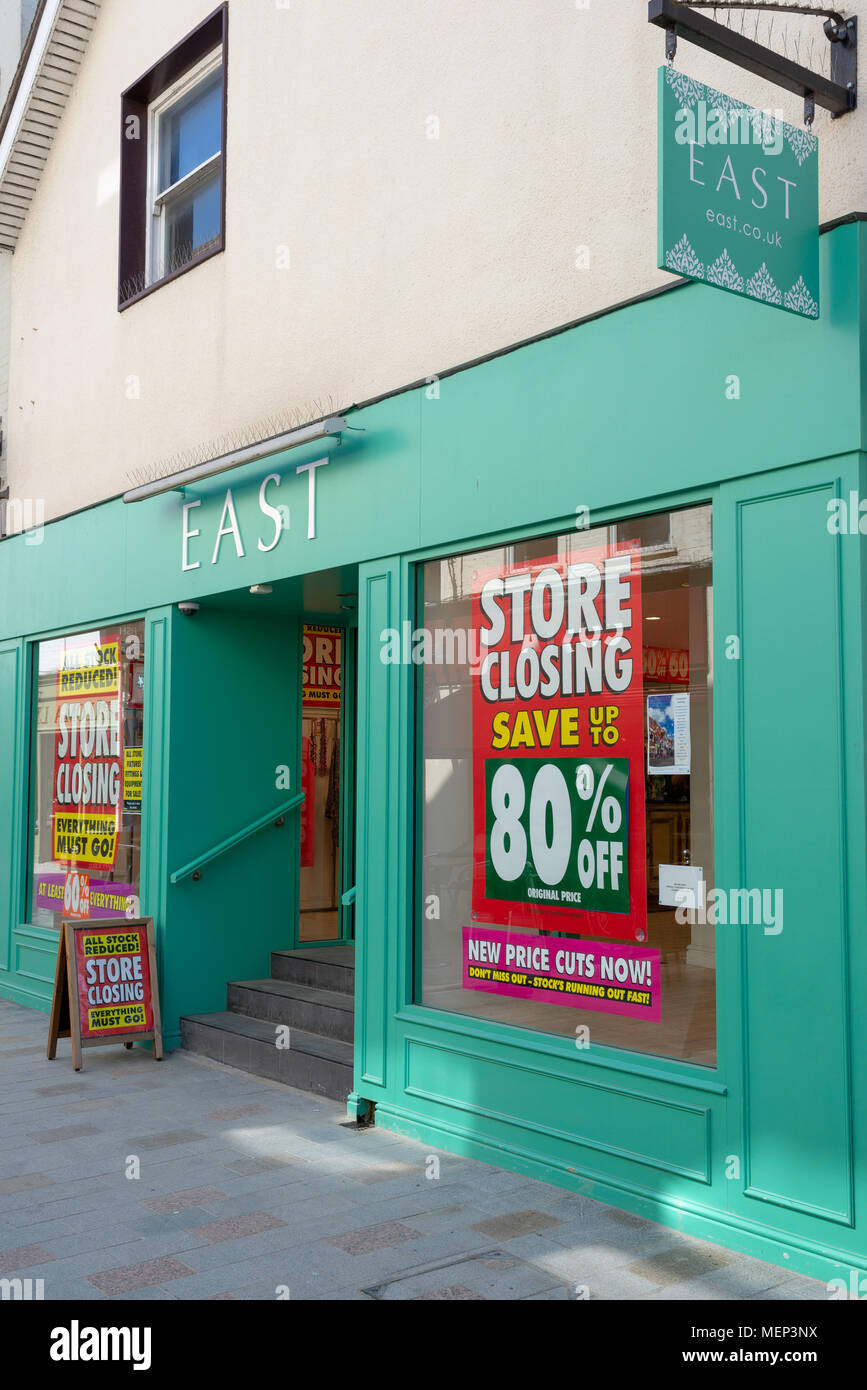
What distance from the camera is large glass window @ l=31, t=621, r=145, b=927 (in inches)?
348

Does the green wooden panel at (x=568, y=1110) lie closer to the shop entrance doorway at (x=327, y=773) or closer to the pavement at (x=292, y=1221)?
the pavement at (x=292, y=1221)

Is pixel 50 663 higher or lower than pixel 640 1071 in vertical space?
higher

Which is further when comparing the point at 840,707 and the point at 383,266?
the point at 383,266

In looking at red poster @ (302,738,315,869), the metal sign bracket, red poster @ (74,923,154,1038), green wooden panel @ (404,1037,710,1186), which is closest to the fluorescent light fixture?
red poster @ (302,738,315,869)

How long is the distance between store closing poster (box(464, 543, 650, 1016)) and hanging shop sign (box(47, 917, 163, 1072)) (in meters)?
2.97

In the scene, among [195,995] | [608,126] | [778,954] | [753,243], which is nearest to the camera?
[753,243]

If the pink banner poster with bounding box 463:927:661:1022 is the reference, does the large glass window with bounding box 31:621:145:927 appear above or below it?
above

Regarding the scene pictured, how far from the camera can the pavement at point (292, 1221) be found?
13.5 ft

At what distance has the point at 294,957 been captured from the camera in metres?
8.20

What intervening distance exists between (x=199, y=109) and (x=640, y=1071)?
294 inches

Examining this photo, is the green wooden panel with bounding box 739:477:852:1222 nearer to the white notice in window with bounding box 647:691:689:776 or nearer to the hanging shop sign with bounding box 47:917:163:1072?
the white notice in window with bounding box 647:691:689:776
